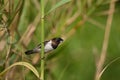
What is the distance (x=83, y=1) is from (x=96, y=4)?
0.09m

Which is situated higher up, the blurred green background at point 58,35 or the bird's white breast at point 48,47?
the bird's white breast at point 48,47

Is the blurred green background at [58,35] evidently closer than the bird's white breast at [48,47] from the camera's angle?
No

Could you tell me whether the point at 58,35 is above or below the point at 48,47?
below

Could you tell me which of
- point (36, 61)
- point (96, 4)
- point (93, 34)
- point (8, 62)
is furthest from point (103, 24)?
point (8, 62)

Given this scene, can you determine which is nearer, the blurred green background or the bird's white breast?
the bird's white breast

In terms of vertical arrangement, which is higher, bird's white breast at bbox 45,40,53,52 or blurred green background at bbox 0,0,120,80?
bird's white breast at bbox 45,40,53,52

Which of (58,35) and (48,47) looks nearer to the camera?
(48,47)

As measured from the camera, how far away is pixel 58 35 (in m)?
2.31

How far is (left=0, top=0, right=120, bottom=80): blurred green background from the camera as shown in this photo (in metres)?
1.95

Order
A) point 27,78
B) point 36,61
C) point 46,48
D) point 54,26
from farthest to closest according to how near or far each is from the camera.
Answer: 1. point 54,26
2. point 36,61
3. point 27,78
4. point 46,48

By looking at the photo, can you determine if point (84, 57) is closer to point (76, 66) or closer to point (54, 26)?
point (76, 66)

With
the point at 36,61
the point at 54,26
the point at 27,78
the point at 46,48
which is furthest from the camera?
the point at 54,26

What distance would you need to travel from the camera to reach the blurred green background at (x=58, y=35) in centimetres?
195

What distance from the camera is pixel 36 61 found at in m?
2.27
